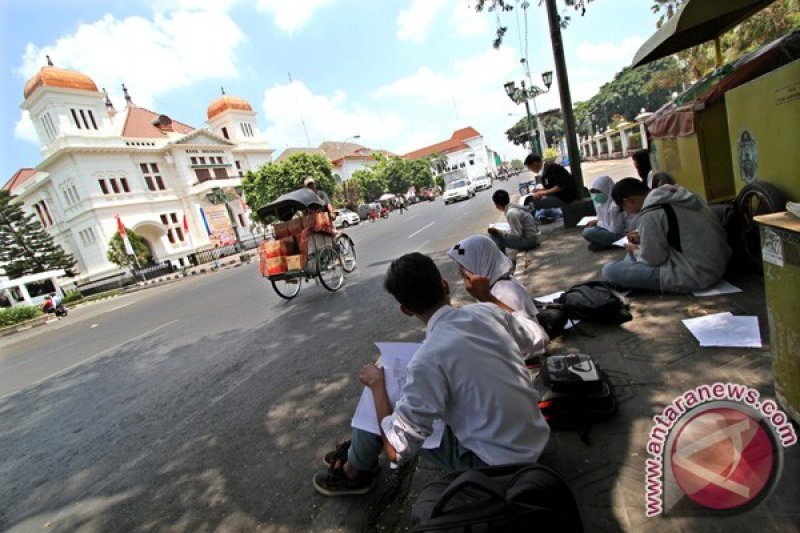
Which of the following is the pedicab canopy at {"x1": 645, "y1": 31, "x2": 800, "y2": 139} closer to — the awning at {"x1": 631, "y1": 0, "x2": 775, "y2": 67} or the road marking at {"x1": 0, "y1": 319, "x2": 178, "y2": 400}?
the awning at {"x1": 631, "y1": 0, "x2": 775, "y2": 67}

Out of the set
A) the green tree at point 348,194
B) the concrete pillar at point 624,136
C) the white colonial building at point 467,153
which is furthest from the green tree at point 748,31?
the white colonial building at point 467,153

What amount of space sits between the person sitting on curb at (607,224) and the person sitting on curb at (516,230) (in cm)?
104

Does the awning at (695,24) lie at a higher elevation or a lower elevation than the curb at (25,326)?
higher

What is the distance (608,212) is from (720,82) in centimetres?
178

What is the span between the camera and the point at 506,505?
1.14 m

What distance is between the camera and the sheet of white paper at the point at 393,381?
1.95m

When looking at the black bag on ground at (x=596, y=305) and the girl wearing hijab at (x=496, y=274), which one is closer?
the girl wearing hijab at (x=496, y=274)

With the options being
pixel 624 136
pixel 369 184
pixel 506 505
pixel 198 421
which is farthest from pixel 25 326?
pixel 369 184

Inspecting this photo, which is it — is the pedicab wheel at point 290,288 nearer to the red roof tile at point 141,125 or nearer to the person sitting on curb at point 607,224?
the person sitting on curb at point 607,224

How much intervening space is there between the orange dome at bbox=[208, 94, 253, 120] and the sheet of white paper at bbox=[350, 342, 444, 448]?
170ft

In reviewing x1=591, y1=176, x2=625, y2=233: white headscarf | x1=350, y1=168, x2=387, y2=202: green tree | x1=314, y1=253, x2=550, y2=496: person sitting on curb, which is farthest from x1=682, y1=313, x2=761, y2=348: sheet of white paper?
x1=350, y1=168, x2=387, y2=202: green tree

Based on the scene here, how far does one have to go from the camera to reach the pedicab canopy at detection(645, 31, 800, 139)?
3.88 metres

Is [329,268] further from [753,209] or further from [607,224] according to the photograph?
[753,209]

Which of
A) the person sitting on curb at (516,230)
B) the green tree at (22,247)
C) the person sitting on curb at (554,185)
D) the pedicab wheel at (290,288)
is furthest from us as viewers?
the green tree at (22,247)
